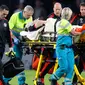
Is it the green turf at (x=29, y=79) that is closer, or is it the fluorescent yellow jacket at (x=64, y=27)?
the fluorescent yellow jacket at (x=64, y=27)

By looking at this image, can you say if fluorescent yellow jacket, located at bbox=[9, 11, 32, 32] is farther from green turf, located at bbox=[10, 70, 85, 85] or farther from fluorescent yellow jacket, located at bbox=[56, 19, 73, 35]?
fluorescent yellow jacket, located at bbox=[56, 19, 73, 35]

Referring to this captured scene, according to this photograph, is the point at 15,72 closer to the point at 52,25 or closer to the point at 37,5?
the point at 52,25

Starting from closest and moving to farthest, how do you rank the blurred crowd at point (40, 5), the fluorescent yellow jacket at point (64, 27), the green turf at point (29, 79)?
the fluorescent yellow jacket at point (64, 27), the green turf at point (29, 79), the blurred crowd at point (40, 5)

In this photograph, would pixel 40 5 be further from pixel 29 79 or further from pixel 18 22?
pixel 18 22

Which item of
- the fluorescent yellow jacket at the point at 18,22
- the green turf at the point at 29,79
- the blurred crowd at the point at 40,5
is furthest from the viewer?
the blurred crowd at the point at 40,5

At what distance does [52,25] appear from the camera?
1275 cm

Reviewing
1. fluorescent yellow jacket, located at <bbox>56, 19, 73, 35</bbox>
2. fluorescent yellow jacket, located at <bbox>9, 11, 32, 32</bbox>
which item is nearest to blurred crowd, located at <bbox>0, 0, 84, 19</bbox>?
fluorescent yellow jacket, located at <bbox>9, 11, 32, 32</bbox>

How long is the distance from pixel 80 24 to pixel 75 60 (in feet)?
2.60

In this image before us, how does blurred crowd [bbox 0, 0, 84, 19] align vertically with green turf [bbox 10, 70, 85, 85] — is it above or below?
above

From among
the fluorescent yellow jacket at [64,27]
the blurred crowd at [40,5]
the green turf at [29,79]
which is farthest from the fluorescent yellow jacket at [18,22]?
the blurred crowd at [40,5]

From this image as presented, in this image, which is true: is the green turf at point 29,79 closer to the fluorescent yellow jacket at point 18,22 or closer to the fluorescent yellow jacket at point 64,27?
the fluorescent yellow jacket at point 18,22

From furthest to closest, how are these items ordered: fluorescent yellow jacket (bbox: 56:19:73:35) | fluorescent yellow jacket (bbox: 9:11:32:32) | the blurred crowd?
the blurred crowd < fluorescent yellow jacket (bbox: 9:11:32:32) < fluorescent yellow jacket (bbox: 56:19:73:35)

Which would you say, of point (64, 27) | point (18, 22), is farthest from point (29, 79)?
point (64, 27)

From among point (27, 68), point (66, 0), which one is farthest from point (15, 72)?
point (66, 0)
